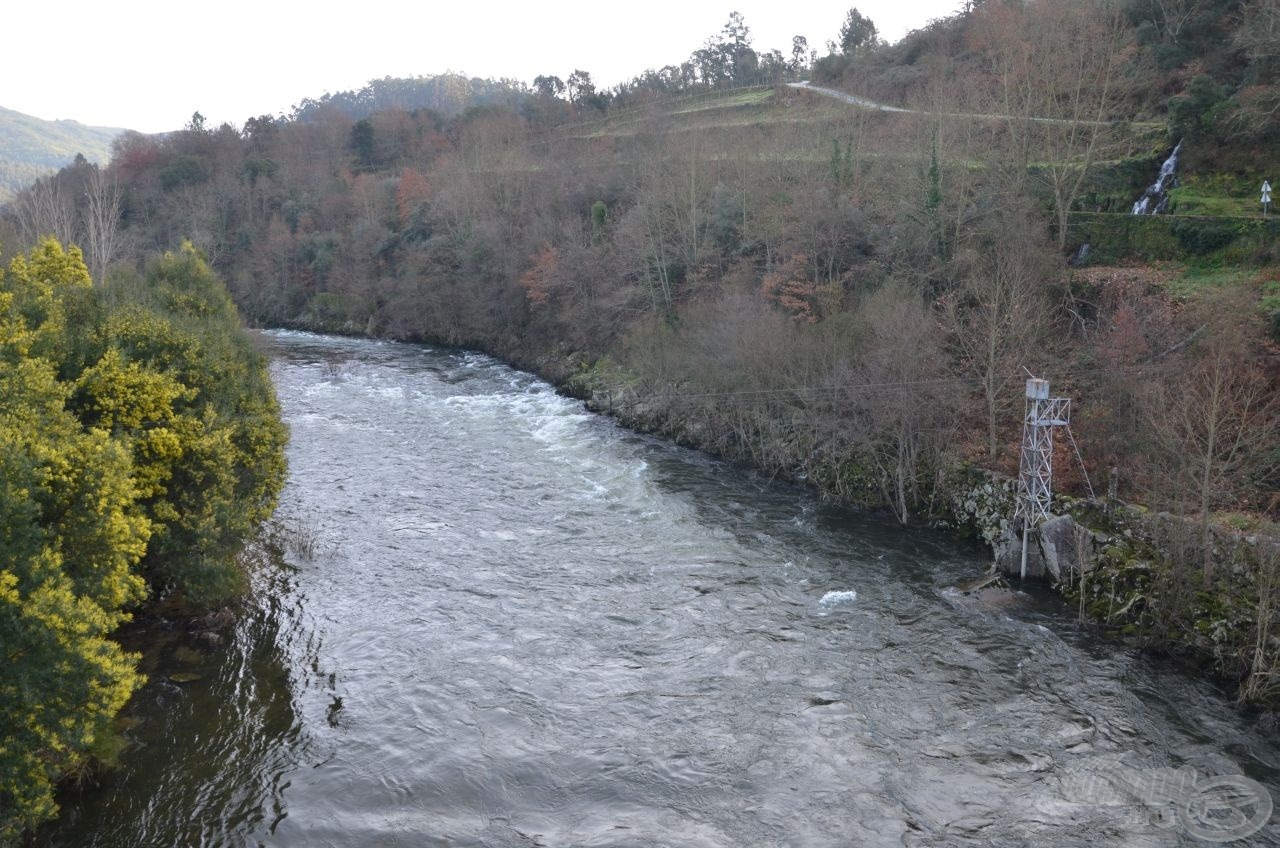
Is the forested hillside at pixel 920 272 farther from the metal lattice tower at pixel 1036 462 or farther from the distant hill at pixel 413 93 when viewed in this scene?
the distant hill at pixel 413 93

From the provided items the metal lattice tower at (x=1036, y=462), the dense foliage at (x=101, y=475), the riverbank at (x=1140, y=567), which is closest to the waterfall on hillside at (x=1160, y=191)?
the metal lattice tower at (x=1036, y=462)

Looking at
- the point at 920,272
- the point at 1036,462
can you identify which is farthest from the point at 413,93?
the point at 1036,462

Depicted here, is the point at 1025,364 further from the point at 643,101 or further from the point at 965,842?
the point at 643,101

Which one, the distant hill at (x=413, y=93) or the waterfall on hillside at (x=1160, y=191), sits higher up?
the distant hill at (x=413, y=93)

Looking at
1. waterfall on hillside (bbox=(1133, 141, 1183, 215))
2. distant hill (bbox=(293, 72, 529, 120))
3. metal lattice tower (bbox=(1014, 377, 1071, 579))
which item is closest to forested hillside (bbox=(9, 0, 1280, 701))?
waterfall on hillside (bbox=(1133, 141, 1183, 215))

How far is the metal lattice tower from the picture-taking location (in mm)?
21328

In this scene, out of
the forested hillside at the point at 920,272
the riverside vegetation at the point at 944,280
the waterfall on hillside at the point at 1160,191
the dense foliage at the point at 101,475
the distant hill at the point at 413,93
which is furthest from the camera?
the distant hill at the point at 413,93

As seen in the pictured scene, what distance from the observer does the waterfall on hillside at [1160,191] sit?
115ft

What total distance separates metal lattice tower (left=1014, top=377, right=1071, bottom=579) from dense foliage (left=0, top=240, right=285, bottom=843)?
19.6 m

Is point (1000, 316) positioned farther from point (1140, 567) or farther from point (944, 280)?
point (1140, 567)

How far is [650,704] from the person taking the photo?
55.9ft

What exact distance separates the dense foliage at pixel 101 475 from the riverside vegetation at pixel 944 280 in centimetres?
1742

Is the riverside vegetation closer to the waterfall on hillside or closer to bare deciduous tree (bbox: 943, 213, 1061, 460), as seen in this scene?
bare deciduous tree (bbox: 943, 213, 1061, 460)

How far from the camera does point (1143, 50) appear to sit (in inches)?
1645
